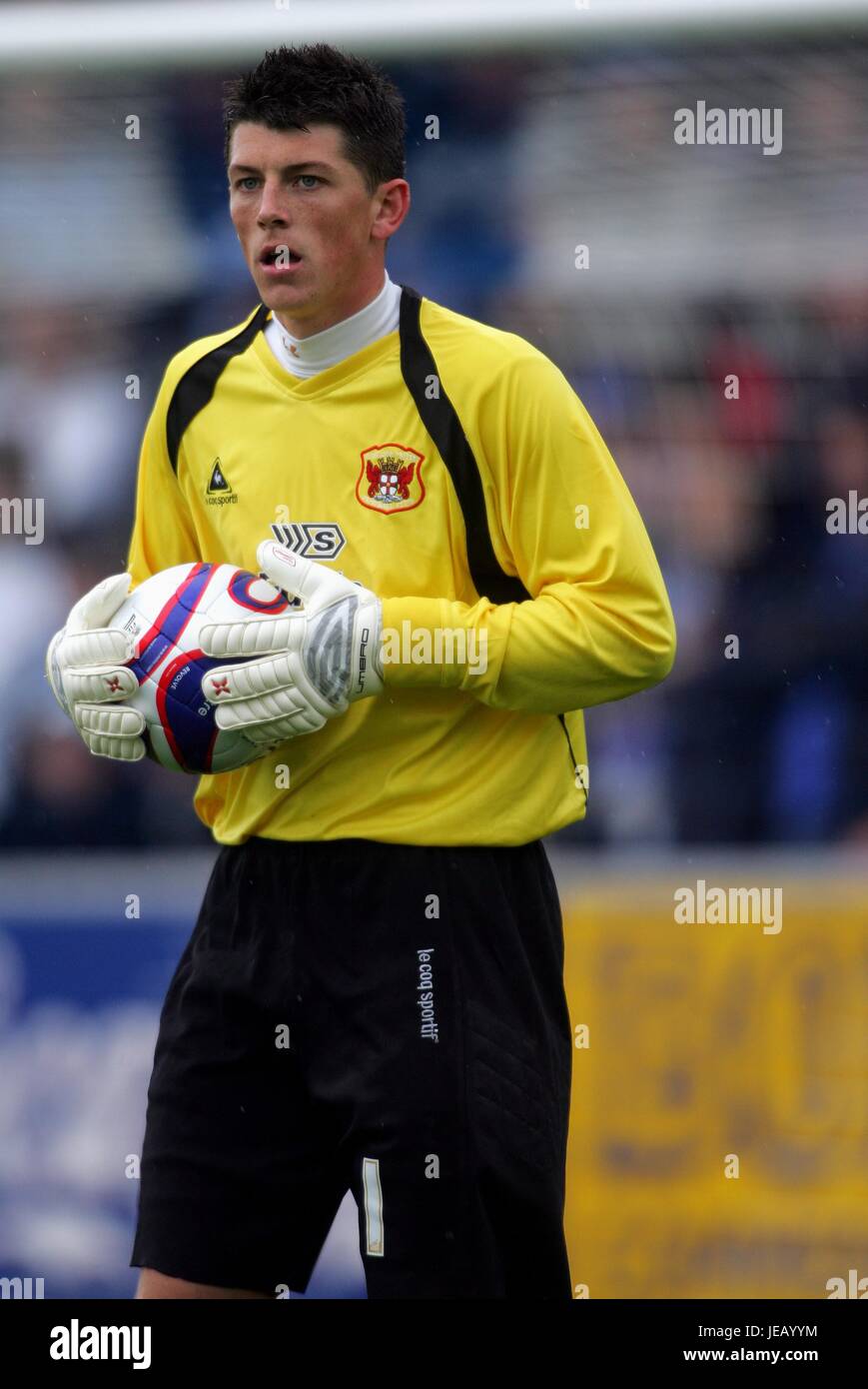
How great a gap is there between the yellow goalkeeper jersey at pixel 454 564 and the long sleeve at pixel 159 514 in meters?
→ 0.16

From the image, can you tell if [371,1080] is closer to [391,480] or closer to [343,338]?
[391,480]

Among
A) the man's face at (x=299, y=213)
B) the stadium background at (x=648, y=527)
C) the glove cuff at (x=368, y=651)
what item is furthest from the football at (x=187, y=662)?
the stadium background at (x=648, y=527)

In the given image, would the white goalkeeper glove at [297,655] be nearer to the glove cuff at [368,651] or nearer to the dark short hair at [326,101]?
the glove cuff at [368,651]

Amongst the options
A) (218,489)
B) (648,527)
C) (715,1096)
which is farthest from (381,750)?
(648,527)

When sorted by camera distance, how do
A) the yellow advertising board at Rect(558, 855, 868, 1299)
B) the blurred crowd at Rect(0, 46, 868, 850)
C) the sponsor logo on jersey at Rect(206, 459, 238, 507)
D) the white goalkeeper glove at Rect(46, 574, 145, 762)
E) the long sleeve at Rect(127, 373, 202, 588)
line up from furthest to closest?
the blurred crowd at Rect(0, 46, 868, 850) → the yellow advertising board at Rect(558, 855, 868, 1299) → the long sleeve at Rect(127, 373, 202, 588) → the sponsor logo on jersey at Rect(206, 459, 238, 507) → the white goalkeeper glove at Rect(46, 574, 145, 762)

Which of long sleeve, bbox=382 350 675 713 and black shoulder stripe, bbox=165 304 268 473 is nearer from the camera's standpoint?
long sleeve, bbox=382 350 675 713

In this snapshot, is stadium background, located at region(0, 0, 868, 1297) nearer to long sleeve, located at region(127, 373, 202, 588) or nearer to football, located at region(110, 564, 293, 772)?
long sleeve, located at region(127, 373, 202, 588)

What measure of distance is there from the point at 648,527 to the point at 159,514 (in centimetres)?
157

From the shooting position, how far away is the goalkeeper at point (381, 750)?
224 centimetres

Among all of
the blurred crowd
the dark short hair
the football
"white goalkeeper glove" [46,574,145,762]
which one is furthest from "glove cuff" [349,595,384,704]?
the blurred crowd

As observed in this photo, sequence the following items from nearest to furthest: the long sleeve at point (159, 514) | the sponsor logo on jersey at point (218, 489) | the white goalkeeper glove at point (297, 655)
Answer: the white goalkeeper glove at point (297, 655) → the sponsor logo on jersey at point (218, 489) → the long sleeve at point (159, 514)

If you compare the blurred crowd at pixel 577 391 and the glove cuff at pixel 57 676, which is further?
the blurred crowd at pixel 577 391

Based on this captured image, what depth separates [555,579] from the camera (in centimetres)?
231

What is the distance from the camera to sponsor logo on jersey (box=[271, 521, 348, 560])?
2.33m
